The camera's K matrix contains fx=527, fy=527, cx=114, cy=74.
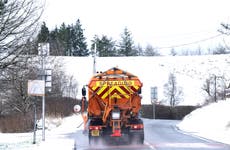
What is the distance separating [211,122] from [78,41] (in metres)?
88.5

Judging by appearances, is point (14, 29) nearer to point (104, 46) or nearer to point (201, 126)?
point (201, 126)

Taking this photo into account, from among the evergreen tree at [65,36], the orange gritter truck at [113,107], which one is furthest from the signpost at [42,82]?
the evergreen tree at [65,36]

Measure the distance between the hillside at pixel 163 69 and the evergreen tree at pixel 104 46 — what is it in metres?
21.2

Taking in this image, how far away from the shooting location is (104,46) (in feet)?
424

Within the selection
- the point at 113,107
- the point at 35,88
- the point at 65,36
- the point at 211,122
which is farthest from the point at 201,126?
the point at 65,36

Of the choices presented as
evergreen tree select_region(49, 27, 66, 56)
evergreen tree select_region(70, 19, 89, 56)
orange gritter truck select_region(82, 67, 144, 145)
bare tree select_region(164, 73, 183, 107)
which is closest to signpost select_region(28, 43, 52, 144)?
orange gritter truck select_region(82, 67, 144, 145)

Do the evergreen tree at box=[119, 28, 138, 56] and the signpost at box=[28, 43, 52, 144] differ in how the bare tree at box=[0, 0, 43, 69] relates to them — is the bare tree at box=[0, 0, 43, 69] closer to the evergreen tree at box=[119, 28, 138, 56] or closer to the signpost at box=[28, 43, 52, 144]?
the signpost at box=[28, 43, 52, 144]

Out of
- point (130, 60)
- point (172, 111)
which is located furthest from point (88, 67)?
point (172, 111)

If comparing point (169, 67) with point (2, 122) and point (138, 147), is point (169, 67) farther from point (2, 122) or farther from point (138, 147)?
point (138, 147)

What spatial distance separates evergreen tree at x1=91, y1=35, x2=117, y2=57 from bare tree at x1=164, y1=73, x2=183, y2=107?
4186 cm

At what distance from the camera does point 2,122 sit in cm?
3916

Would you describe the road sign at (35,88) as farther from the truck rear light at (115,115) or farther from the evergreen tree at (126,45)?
the evergreen tree at (126,45)

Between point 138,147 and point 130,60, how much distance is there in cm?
8350

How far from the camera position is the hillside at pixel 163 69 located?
8856 centimetres
